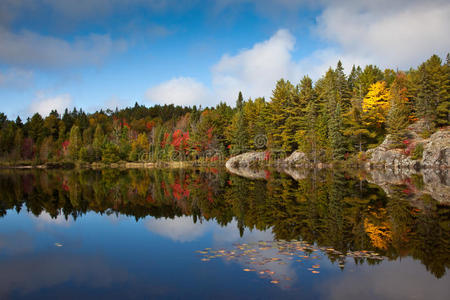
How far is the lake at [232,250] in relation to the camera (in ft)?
21.0

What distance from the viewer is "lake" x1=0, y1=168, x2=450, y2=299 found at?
6.41 metres

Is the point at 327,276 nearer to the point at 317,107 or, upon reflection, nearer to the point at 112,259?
the point at 112,259

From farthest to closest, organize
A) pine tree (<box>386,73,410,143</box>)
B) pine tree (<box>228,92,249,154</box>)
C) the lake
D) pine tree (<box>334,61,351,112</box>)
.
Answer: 1. pine tree (<box>228,92,249,154</box>)
2. pine tree (<box>334,61,351,112</box>)
3. pine tree (<box>386,73,410,143</box>)
4. the lake

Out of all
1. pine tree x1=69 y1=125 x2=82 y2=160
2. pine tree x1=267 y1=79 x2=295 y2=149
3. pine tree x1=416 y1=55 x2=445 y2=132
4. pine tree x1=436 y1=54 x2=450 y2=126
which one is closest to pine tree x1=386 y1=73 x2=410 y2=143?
pine tree x1=416 y1=55 x2=445 y2=132

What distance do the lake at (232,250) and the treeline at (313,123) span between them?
34.2 m

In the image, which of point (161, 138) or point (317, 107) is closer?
point (317, 107)

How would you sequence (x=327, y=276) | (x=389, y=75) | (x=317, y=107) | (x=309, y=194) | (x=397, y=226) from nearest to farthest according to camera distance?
(x=327, y=276), (x=397, y=226), (x=309, y=194), (x=317, y=107), (x=389, y=75)

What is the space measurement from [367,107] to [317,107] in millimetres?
11073

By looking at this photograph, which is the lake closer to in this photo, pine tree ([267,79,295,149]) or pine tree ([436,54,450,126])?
pine tree ([436,54,450,126])

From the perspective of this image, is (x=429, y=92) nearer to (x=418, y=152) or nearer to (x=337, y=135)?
(x=418, y=152)

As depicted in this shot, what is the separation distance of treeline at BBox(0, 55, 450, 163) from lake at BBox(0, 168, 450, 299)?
3416cm

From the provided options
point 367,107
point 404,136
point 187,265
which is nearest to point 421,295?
point 187,265

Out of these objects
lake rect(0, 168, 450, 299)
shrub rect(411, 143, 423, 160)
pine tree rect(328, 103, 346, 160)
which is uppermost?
pine tree rect(328, 103, 346, 160)

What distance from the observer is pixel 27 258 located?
8.61 meters
